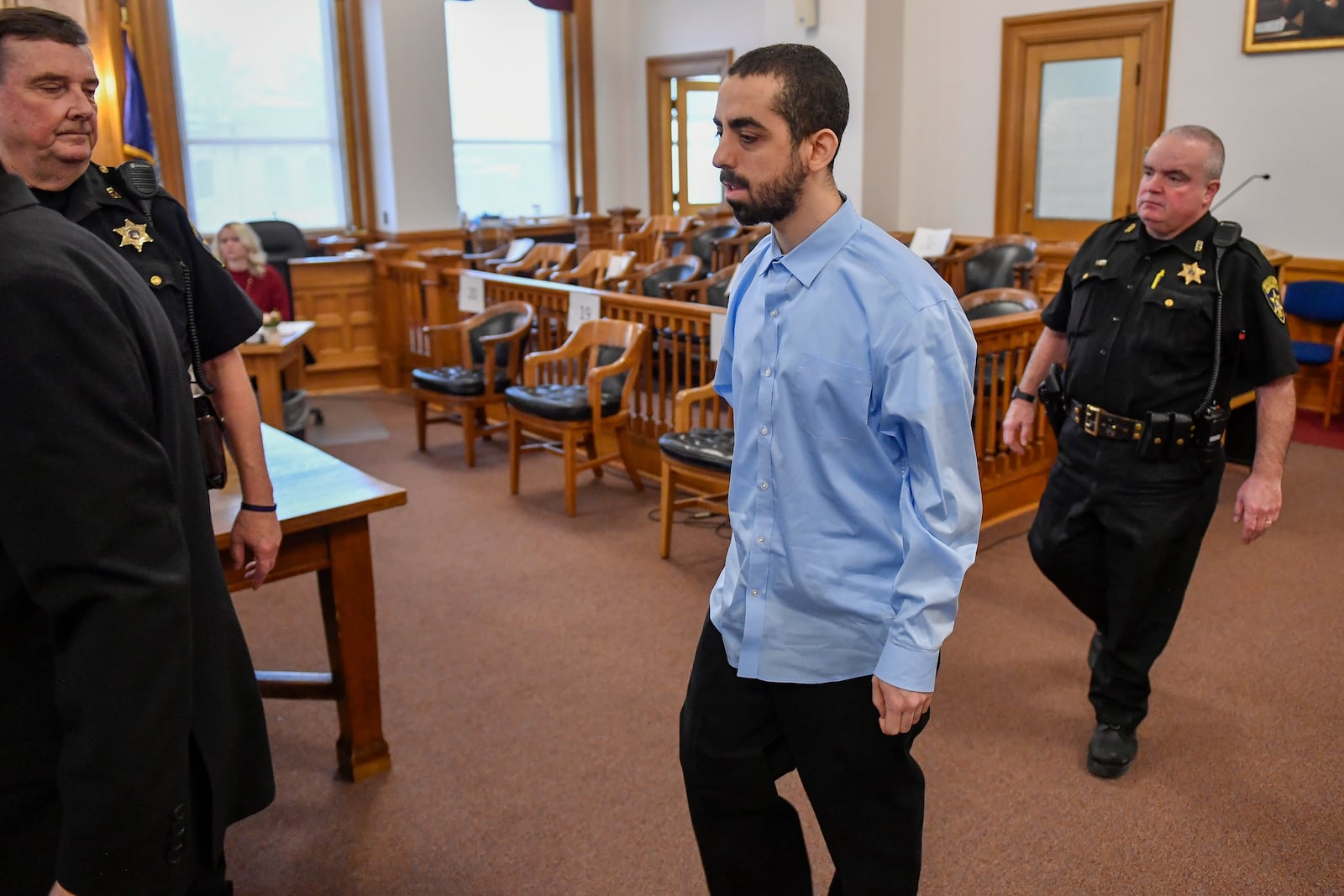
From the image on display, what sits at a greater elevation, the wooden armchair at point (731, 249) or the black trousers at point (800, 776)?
the wooden armchair at point (731, 249)

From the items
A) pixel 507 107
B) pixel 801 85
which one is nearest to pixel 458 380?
pixel 801 85

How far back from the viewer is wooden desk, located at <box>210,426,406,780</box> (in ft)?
7.54

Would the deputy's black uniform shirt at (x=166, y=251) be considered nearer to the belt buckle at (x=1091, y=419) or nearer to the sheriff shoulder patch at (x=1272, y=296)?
the belt buckle at (x=1091, y=419)

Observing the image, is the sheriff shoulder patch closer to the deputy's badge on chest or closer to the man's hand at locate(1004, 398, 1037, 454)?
the man's hand at locate(1004, 398, 1037, 454)

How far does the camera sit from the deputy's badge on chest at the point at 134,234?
1.78 m

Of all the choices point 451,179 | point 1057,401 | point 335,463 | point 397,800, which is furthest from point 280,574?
point 451,179

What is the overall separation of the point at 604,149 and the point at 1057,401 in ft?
30.7

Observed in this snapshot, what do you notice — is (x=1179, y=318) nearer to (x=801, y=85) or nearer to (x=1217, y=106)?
(x=801, y=85)

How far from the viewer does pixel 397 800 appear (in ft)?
8.28

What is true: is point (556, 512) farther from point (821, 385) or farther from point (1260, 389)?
point (821, 385)

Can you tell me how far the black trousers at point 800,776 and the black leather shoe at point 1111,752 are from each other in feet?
3.96

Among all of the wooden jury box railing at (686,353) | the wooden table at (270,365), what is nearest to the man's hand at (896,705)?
the wooden jury box railing at (686,353)

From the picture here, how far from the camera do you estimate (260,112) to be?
30.2ft

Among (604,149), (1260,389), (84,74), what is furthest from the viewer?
(604,149)
